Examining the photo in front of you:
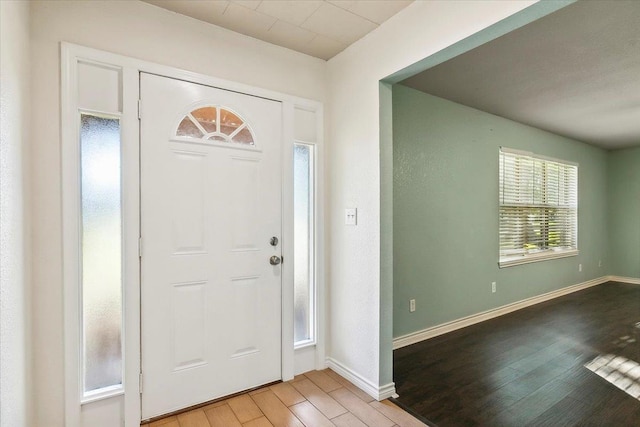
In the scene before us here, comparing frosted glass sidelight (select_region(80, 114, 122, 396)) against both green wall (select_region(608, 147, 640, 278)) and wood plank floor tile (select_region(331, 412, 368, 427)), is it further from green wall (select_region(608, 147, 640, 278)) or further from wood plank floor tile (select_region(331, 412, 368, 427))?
green wall (select_region(608, 147, 640, 278))

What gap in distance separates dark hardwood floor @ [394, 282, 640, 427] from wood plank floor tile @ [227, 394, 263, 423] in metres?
0.96

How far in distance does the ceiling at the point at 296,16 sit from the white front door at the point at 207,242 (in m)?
0.43

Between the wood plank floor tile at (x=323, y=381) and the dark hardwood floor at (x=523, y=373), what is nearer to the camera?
the dark hardwood floor at (x=523, y=373)

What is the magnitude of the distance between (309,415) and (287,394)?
276 millimetres

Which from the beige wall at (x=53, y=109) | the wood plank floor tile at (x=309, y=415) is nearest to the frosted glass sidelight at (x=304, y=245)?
the wood plank floor tile at (x=309, y=415)

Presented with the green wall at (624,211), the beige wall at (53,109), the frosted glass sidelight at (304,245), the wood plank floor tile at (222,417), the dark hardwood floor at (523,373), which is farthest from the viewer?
the green wall at (624,211)

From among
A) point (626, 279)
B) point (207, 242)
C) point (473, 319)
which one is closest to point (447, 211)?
point (473, 319)

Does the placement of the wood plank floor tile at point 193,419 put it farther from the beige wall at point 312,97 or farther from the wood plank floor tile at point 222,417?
the beige wall at point 312,97

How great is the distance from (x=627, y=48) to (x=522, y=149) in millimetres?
2038

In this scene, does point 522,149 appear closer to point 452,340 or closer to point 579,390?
point 452,340

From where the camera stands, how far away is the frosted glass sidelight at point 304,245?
2.53m

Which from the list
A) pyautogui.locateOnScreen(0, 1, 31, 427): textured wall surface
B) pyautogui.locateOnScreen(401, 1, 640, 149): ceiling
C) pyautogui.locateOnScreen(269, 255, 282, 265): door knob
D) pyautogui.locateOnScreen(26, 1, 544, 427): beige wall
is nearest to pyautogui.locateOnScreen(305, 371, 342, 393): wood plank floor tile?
pyautogui.locateOnScreen(26, 1, 544, 427): beige wall

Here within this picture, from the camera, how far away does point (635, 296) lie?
16.2 feet

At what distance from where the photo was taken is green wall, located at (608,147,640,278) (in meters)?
5.76
